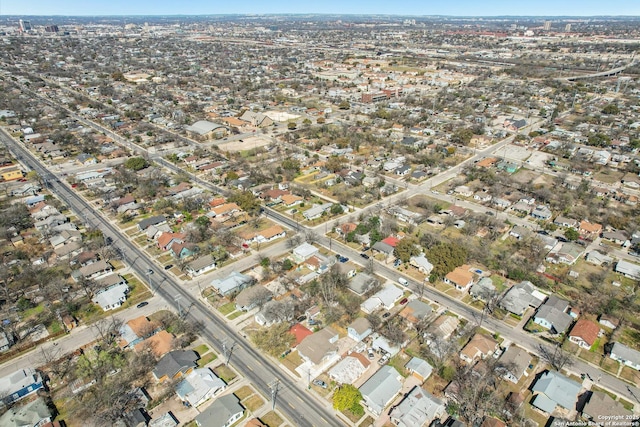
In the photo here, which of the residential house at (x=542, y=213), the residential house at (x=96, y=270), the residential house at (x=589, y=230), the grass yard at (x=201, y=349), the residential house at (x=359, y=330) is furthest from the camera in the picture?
the residential house at (x=542, y=213)

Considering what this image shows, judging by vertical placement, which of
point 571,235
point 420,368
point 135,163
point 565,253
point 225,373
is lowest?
point 225,373

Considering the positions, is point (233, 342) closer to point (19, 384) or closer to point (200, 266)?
point (200, 266)

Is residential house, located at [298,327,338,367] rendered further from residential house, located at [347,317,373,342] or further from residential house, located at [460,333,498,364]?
residential house, located at [460,333,498,364]

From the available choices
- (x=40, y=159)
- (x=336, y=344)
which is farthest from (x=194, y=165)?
(x=336, y=344)

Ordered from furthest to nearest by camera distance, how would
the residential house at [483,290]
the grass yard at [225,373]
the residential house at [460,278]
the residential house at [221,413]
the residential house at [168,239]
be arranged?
the residential house at [168,239]
the residential house at [460,278]
the residential house at [483,290]
the grass yard at [225,373]
the residential house at [221,413]

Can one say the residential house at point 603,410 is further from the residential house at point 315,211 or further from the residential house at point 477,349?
the residential house at point 315,211

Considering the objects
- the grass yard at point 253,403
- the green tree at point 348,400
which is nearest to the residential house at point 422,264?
the green tree at point 348,400

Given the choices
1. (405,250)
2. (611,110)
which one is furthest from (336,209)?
(611,110)
